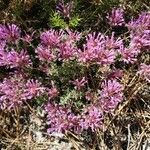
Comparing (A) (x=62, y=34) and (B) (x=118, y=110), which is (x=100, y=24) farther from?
(B) (x=118, y=110)

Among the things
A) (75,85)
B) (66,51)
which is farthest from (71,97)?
(66,51)

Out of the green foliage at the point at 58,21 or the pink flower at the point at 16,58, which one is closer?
the pink flower at the point at 16,58

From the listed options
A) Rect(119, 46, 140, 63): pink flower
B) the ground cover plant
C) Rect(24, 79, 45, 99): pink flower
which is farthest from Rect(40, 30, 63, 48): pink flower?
Rect(119, 46, 140, 63): pink flower

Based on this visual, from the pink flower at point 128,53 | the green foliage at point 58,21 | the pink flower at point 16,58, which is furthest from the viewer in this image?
the green foliage at point 58,21

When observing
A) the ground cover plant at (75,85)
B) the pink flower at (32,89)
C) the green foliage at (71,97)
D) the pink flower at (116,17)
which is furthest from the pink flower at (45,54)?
the pink flower at (116,17)

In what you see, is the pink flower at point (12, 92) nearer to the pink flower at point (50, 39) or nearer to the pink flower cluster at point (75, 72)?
the pink flower cluster at point (75, 72)

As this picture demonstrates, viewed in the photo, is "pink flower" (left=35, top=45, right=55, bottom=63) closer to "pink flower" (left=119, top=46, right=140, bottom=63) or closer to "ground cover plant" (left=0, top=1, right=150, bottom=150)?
"ground cover plant" (left=0, top=1, right=150, bottom=150)

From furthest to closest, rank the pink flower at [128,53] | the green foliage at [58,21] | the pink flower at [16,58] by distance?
the green foliage at [58,21]
the pink flower at [128,53]
the pink flower at [16,58]
